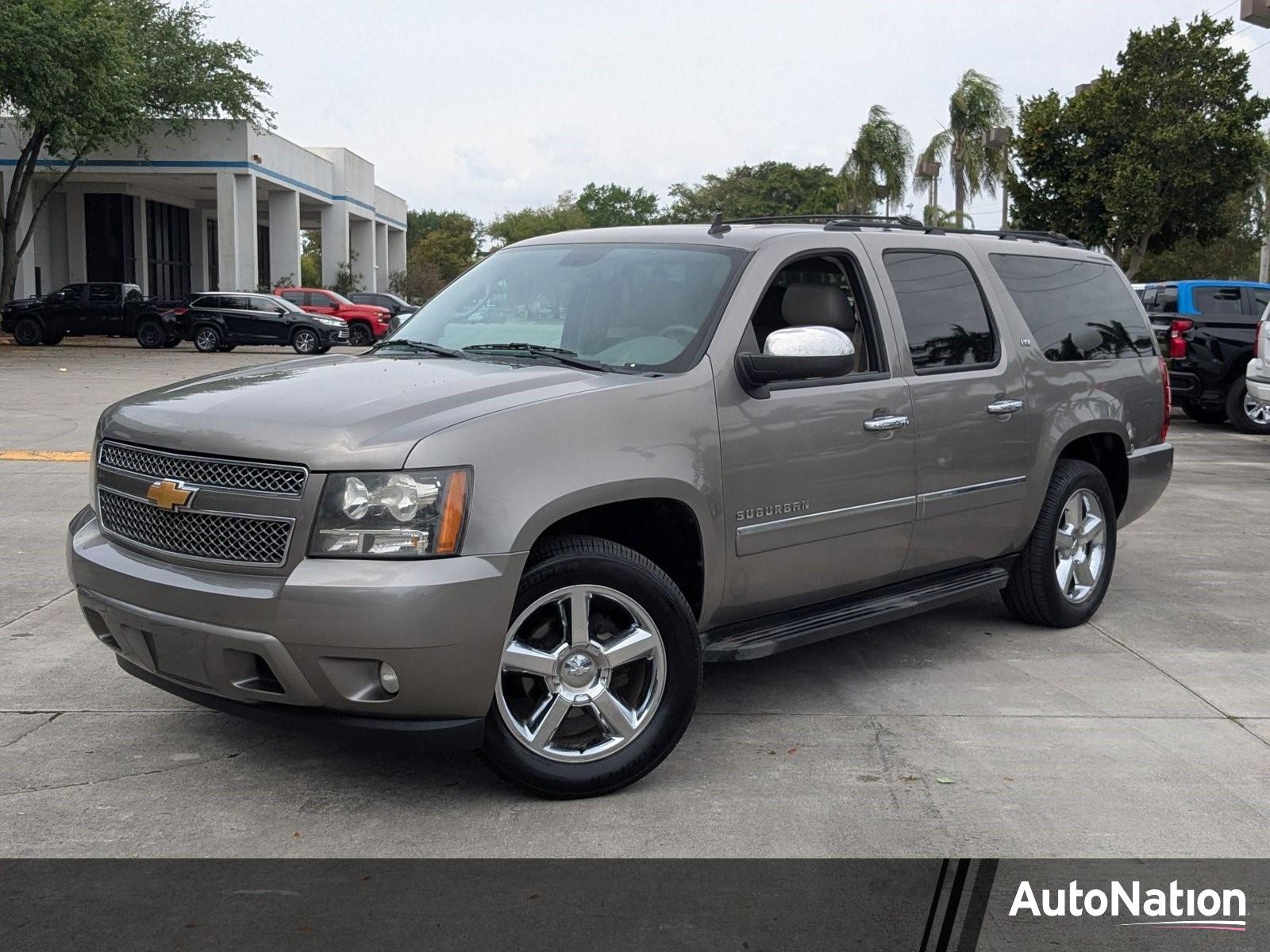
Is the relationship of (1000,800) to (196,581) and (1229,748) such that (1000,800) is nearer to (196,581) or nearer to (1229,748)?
(1229,748)

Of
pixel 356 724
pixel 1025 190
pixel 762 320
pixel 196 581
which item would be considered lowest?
pixel 356 724

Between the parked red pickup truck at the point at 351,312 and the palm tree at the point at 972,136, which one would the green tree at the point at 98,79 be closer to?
the parked red pickup truck at the point at 351,312

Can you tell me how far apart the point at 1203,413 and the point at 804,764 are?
15.4m

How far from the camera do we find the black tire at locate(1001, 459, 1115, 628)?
6375 mm

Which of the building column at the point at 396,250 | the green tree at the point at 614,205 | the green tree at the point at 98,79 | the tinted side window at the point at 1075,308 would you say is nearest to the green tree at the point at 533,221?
the green tree at the point at 614,205

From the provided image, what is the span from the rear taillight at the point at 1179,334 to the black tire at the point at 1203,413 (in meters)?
0.85

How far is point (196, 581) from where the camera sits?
411 centimetres

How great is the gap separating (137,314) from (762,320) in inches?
1303

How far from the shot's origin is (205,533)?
13.7ft

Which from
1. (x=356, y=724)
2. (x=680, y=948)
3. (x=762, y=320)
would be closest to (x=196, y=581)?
(x=356, y=724)

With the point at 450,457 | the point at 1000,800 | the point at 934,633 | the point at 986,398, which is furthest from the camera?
the point at 934,633

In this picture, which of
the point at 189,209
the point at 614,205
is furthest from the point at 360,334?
the point at 614,205

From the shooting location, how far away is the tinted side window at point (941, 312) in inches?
223

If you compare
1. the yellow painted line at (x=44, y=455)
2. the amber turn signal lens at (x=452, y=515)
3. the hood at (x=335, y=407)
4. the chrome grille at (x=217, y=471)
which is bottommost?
the yellow painted line at (x=44, y=455)
